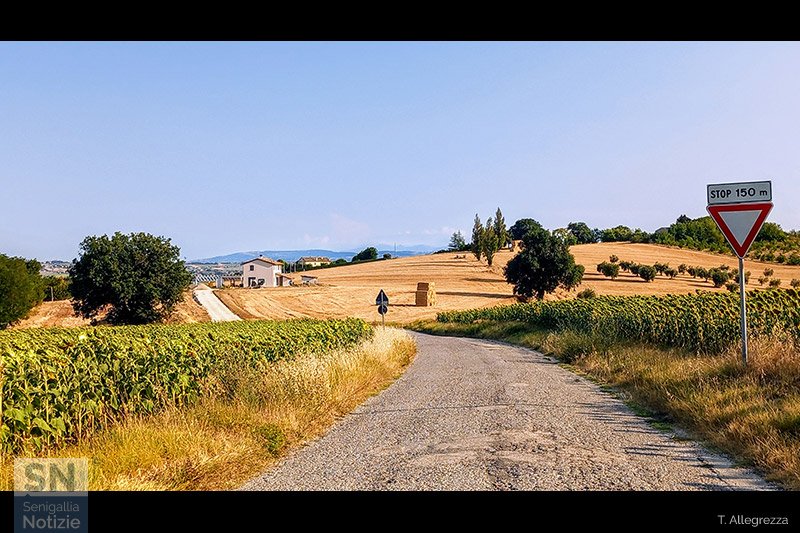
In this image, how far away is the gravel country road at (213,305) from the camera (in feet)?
209

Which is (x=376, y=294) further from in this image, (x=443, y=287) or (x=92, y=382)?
(x=92, y=382)

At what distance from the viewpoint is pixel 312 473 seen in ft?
20.9

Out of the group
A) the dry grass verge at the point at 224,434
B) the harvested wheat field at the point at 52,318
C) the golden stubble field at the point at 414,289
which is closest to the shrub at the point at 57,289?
the golden stubble field at the point at 414,289

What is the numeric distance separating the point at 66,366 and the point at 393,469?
191 inches

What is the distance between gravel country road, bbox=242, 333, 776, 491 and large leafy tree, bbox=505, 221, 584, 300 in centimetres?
5574

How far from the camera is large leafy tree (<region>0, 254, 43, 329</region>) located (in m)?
56.6

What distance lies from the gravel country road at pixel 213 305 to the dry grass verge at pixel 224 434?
48.2 meters

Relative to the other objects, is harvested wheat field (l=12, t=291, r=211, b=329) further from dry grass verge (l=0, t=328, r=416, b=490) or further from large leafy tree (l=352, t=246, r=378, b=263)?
large leafy tree (l=352, t=246, r=378, b=263)

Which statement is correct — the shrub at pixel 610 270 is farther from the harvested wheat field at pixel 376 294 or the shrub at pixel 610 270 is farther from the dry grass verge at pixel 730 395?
the dry grass verge at pixel 730 395

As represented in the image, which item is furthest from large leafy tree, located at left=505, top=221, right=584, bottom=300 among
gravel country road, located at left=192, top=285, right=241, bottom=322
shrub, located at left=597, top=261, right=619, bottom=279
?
gravel country road, located at left=192, top=285, right=241, bottom=322
